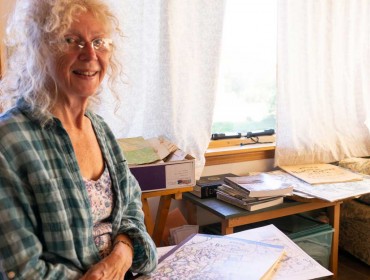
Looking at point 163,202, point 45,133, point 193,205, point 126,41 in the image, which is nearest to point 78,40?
point 45,133

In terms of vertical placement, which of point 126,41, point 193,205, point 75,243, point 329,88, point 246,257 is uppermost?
point 126,41

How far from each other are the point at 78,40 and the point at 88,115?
0.24m

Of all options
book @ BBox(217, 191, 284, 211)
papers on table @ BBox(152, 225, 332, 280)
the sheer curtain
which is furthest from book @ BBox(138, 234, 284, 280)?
the sheer curtain

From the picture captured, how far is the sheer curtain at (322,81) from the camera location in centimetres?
227

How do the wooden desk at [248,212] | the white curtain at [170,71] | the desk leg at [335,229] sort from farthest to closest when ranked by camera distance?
1. the desk leg at [335,229]
2. the white curtain at [170,71]
3. the wooden desk at [248,212]

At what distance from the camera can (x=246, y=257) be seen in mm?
1117

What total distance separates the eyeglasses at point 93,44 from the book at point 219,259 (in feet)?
1.99

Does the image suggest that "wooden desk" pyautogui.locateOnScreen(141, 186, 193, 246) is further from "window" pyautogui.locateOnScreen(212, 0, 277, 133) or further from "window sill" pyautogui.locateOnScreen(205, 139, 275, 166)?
"window" pyautogui.locateOnScreen(212, 0, 277, 133)

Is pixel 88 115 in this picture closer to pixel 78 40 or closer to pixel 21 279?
pixel 78 40

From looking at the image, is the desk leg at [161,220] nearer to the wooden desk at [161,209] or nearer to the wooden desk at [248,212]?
the wooden desk at [161,209]

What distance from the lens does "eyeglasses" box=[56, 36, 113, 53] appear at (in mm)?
956

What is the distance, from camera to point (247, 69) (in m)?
2.45

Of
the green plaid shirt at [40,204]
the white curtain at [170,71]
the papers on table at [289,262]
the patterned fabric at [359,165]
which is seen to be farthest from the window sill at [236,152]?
the green plaid shirt at [40,204]

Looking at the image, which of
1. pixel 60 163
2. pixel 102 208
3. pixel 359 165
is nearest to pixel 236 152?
pixel 359 165
